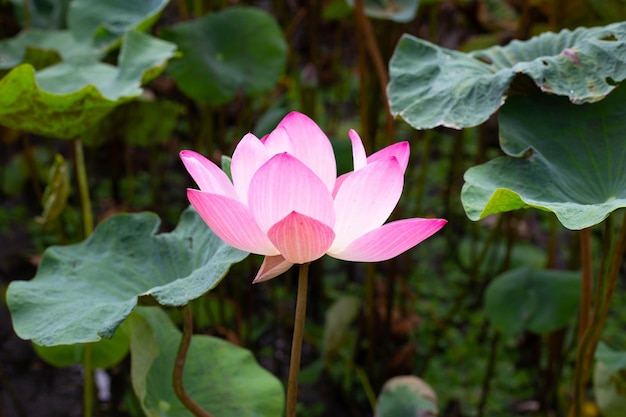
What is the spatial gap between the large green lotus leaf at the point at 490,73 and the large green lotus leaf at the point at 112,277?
0.27m

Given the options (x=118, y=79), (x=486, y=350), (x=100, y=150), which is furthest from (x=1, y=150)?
(x=486, y=350)

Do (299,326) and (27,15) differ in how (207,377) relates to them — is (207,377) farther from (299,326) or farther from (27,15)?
(27,15)

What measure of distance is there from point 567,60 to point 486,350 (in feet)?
3.38

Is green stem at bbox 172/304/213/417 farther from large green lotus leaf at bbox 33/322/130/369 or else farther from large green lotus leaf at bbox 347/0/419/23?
large green lotus leaf at bbox 347/0/419/23

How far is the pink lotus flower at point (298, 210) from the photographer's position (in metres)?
0.47

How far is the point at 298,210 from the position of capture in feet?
1.57

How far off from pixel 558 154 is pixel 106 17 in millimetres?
840

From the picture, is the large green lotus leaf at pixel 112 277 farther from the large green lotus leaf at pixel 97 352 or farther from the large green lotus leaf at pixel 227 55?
the large green lotus leaf at pixel 227 55

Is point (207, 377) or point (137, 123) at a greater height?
point (137, 123)

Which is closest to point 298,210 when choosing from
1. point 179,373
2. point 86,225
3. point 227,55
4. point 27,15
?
point 179,373

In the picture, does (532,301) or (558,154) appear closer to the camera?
(558,154)

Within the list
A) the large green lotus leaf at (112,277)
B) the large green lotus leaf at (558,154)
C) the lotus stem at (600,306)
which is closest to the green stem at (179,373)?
the large green lotus leaf at (112,277)

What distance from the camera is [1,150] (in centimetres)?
233

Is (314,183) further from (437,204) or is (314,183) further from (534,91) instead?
(437,204)
